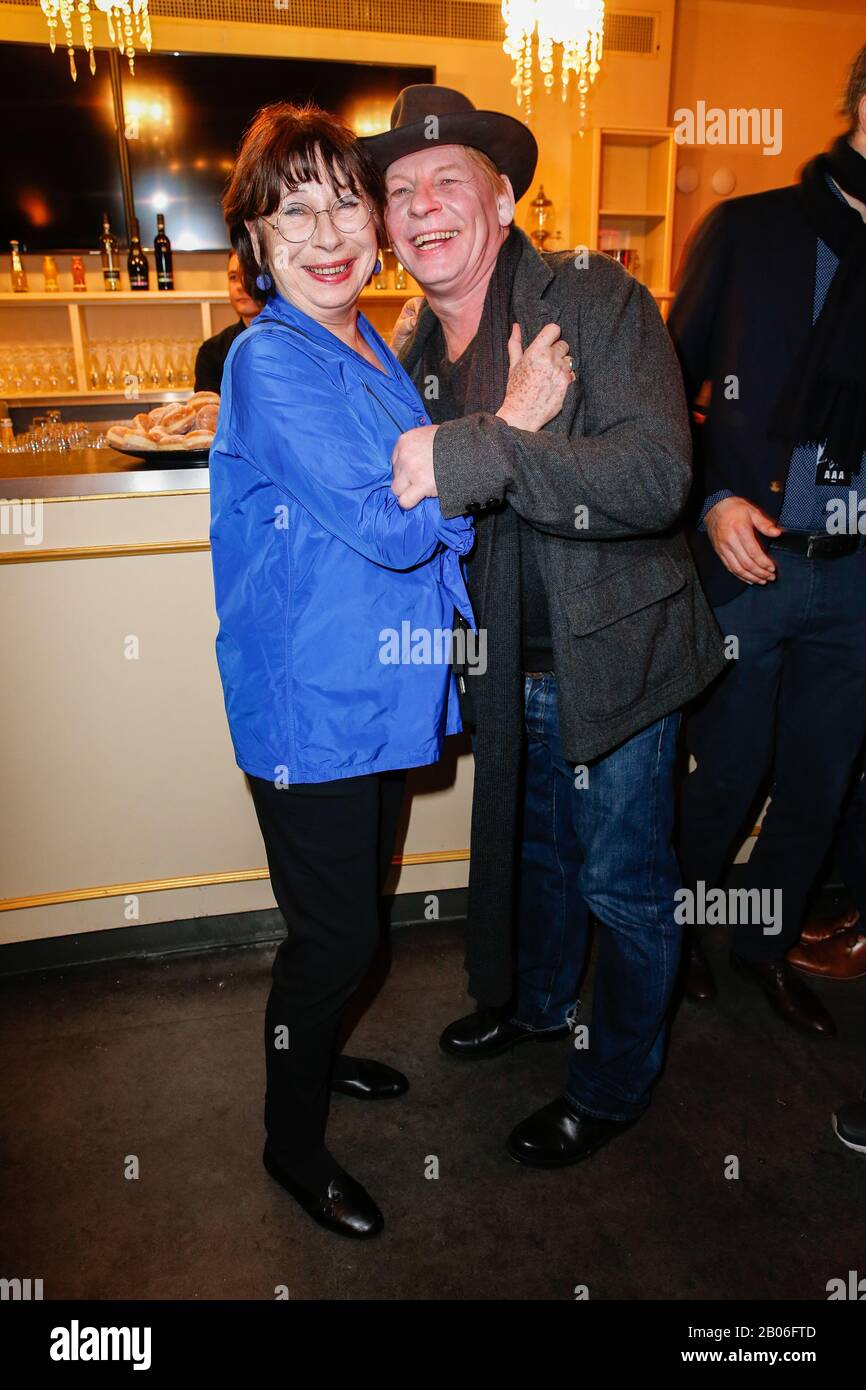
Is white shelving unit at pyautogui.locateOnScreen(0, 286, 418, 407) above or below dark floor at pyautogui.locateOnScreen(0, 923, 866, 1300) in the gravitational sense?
above

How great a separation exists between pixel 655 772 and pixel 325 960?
57 cm

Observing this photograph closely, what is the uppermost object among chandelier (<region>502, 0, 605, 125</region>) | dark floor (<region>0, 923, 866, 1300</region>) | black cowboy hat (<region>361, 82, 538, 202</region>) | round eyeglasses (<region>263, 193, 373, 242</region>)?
chandelier (<region>502, 0, 605, 125</region>)

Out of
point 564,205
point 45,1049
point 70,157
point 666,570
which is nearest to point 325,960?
point 666,570

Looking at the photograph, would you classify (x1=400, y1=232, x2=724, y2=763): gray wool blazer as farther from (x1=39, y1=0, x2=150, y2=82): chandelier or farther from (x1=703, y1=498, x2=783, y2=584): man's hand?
(x1=39, y1=0, x2=150, y2=82): chandelier

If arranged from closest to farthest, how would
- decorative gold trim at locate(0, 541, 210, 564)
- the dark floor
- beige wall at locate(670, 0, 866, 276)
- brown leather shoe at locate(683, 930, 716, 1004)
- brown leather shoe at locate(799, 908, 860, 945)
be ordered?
the dark floor
decorative gold trim at locate(0, 541, 210, 564)
brown leather shoe at locate(683, 930, 716, 1004)
brown leather shoe at locate(799, 908, 860, 945)
beige wall at locate(670, 0, 866, 276)

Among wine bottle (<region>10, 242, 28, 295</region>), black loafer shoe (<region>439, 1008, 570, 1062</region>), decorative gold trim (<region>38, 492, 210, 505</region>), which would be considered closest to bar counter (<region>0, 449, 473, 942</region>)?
decorative gold trim (<region>38, 492, 210, 505</region>)

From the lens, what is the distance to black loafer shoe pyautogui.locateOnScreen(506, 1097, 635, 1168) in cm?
151

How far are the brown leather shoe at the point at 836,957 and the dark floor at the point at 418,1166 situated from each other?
0.16 ft

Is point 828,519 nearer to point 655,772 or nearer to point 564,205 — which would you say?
point 655,772

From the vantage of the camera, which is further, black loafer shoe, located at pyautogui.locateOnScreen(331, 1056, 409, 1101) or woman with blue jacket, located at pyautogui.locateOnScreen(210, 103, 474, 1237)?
black loafer shoe, located at pyautogui.locateOnScreen(331, 1056, 409, 1101)

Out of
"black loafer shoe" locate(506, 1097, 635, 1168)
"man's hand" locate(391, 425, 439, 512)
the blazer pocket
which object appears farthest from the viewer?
"black loafer shoe" locate(506, 1097, 635, 1168)

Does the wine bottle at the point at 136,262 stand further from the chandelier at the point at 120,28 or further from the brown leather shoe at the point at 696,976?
the brown leather shoe at the point at 696,976

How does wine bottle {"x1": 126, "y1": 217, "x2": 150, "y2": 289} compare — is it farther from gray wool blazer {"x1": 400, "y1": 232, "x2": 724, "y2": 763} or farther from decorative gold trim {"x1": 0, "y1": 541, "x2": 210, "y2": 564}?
gray wool blazer {"x1": 400, "y1": 232, "x2": 724, "y2": 763}

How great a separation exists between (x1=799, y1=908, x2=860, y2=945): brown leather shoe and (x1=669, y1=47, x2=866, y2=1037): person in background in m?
0.40
